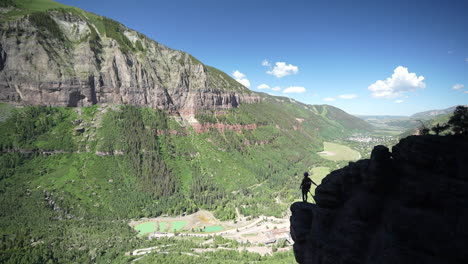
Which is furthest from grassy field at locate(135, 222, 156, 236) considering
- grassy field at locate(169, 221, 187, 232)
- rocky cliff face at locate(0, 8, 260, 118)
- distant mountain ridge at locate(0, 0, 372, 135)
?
rocky cliff face at locate(0, 8, 260, 118)

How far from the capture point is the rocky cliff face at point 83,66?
126 m

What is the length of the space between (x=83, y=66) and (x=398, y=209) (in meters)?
187

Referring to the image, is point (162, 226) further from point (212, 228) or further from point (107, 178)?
point (107, 178)

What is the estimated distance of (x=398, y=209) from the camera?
15.7 meters

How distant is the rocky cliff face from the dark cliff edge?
174m

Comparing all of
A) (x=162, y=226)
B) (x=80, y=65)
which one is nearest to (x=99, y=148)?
(x=80, y=65)

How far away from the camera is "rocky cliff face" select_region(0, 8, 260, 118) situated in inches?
4975

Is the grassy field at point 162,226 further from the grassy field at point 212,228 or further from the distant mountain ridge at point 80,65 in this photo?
the distant mountain ridge at point 80,65

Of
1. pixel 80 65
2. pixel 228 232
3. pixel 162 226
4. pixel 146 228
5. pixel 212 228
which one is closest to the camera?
pixel 228 232

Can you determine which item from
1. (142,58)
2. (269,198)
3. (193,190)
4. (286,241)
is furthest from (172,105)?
(286,241)

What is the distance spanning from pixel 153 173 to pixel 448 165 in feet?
458

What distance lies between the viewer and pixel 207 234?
9319 cm

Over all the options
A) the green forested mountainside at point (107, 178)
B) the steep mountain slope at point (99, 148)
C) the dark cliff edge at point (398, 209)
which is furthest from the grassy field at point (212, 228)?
the dark cliff edge at point (398, 209)

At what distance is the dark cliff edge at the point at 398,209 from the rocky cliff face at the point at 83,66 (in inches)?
6867
